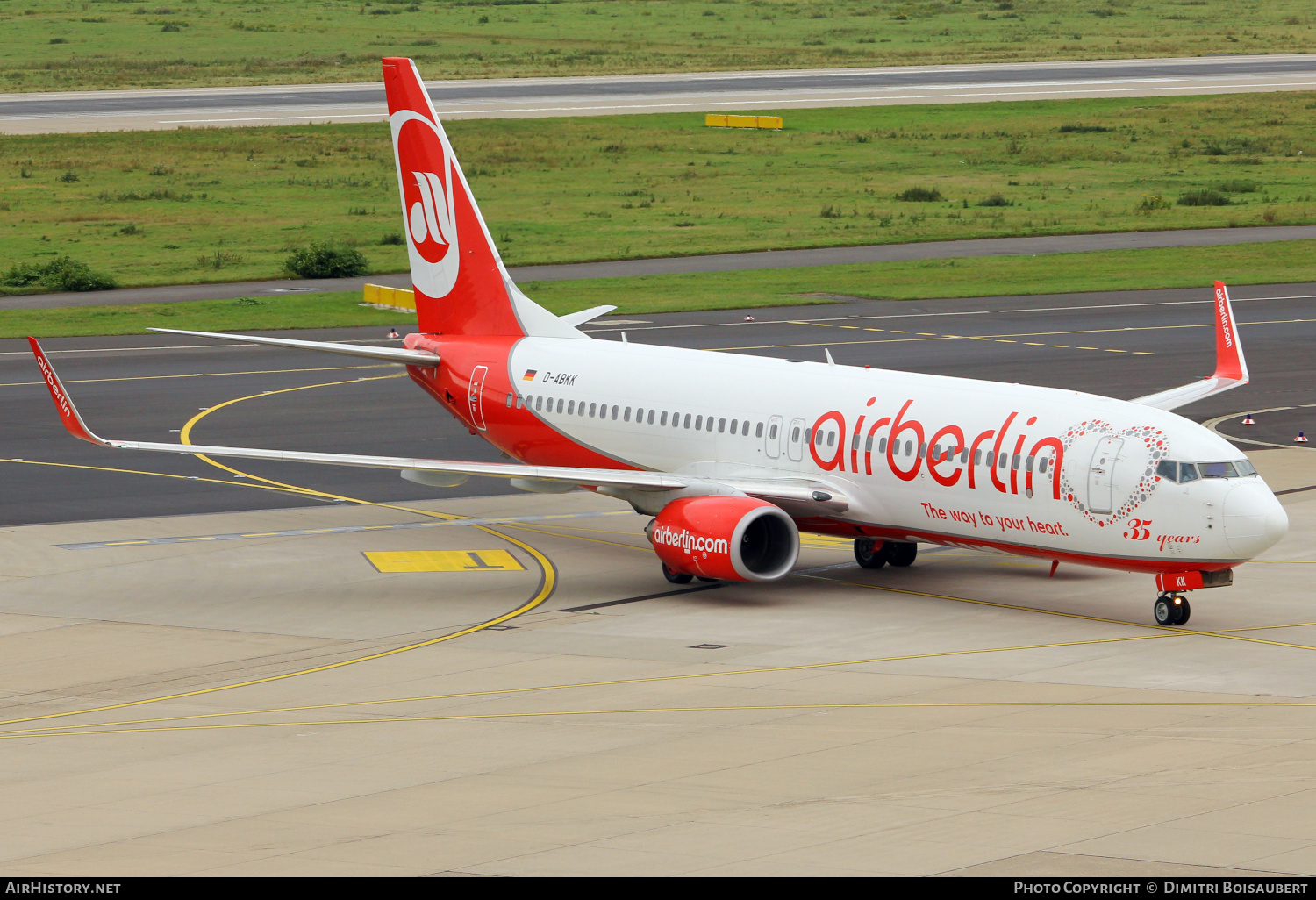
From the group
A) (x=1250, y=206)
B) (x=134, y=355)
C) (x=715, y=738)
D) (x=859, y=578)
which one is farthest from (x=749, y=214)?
(x=715, y=738)

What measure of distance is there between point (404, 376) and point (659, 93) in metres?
94.5

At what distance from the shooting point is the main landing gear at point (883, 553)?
38.7 metres

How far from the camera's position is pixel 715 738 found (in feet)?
84.7

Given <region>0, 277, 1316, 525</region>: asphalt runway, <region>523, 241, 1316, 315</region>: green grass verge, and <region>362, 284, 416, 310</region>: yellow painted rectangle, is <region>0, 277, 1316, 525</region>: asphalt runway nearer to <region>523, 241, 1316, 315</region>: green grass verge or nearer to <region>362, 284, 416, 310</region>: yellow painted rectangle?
<region>523, 241, 1316, 315</region>: green grass verge

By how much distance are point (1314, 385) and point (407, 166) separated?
32885 mm

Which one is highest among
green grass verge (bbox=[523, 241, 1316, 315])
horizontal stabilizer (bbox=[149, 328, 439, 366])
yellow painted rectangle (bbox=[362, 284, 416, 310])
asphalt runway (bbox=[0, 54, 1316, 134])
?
asphalt runway (bbox=[0, 54, 1316, 134])

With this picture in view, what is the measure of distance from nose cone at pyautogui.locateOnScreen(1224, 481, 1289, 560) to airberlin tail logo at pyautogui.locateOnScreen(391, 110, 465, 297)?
20.1m

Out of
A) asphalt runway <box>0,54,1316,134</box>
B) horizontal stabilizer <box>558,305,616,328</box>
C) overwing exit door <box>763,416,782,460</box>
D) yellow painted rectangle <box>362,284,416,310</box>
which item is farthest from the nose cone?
asphalt runway <box>0,54,1316,134</box>

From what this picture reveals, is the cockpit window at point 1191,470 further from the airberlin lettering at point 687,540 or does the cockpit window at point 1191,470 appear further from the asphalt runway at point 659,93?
the asphalt runway at point 659,93

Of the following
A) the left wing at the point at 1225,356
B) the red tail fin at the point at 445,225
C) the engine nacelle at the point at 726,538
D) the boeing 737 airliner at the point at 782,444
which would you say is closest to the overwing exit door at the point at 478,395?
the boeing 737 airliner at the point at 782,444

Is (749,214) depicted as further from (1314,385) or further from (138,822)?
(138,822)

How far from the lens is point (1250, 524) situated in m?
31.5

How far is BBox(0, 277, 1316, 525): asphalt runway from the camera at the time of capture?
49.1 meters

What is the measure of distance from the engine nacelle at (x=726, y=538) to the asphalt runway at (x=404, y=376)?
45.5 ft
